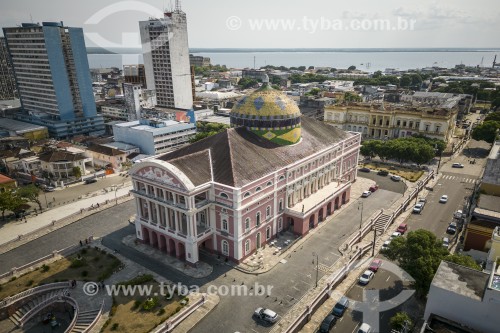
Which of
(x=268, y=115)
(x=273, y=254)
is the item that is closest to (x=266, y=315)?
(x=273, y=254)

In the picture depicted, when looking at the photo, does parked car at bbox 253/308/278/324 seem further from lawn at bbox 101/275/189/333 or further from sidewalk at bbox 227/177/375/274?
lawn at bbox 101/275/189/333

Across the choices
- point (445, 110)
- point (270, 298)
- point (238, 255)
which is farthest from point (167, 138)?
point (445, 110)

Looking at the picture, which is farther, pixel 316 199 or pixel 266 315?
pixel 316 199

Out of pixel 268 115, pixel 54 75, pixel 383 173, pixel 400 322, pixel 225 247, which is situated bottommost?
pixel 383 173

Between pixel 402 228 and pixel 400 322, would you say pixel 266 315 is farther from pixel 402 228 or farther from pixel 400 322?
pixel 402 228

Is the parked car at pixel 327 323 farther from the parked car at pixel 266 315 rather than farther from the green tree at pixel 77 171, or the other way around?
the green tree at pixel 77 171

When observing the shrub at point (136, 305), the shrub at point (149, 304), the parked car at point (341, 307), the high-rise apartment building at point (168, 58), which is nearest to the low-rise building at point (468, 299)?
the parked car at point (341, 307)

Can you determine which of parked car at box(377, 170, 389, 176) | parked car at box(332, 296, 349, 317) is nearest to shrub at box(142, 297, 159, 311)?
parked car at box(332, 296, 349, 317)
